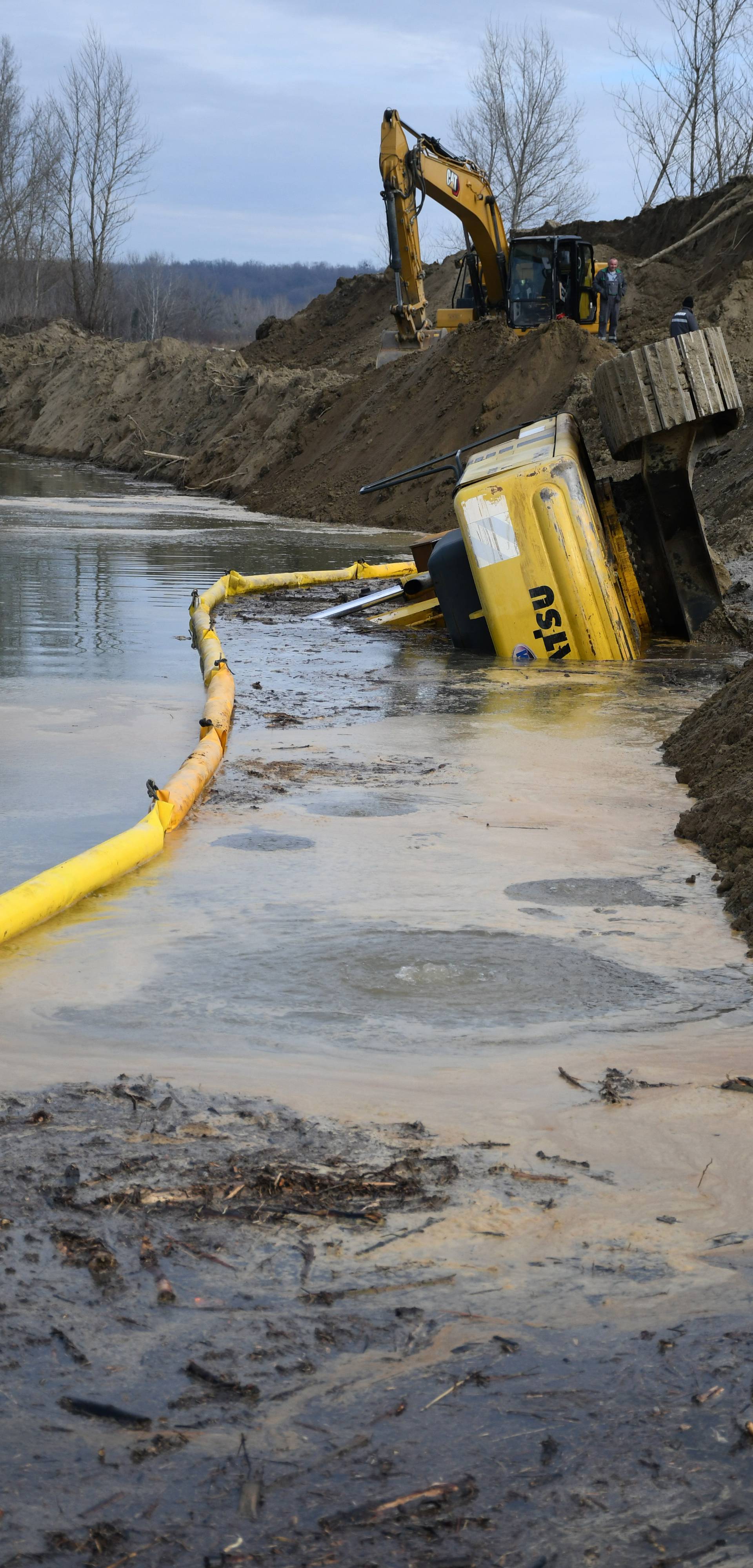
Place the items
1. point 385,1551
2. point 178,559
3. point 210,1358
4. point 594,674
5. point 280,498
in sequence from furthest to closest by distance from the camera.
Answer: point 280,498
point 178,559
point 594,674
point 210,1358
point 385,1551

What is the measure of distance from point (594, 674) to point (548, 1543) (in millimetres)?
7955

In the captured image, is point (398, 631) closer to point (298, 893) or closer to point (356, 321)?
point (298, 893)

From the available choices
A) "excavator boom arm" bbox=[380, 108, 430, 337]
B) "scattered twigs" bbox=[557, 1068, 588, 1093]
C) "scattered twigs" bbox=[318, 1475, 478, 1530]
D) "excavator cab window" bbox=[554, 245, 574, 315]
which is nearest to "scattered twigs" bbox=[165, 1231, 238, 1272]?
"scattered twigs" bbox=[318, 1475, 478, 1530]

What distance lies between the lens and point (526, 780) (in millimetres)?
6281

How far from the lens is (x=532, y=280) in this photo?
80.4 ft

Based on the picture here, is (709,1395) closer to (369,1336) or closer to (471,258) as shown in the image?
(369,1336)

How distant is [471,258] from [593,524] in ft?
57.5

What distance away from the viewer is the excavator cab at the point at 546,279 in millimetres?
24359

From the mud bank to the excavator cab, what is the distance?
76.0ft

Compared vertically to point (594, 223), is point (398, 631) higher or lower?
lower

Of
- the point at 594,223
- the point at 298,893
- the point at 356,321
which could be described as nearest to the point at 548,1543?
the point at 298,893

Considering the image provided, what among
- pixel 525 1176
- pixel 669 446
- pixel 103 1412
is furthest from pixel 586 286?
pixel 103 1412

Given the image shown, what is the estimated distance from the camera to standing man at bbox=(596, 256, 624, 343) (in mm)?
24594

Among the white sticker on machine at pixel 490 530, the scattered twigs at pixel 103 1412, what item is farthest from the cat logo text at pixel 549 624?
the scattered twigs at pixel 103 1412
